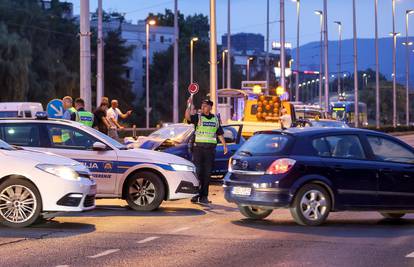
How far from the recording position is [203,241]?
33.1 feet

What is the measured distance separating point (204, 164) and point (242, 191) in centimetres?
293

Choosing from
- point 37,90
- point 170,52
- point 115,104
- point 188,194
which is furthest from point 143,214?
point 170,52

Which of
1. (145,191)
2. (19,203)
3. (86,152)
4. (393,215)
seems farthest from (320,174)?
(19,203)

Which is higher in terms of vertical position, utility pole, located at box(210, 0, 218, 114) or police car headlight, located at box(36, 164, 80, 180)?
utility pole, located at box(210, 0, 218, 114)

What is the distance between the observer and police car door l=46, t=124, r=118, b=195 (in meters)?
13.0

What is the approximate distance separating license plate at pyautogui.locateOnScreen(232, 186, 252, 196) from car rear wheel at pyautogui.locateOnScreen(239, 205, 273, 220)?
0.50m

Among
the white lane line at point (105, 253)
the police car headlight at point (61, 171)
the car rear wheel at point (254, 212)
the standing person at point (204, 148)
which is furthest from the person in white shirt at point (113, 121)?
the white lane line at point (105, 253)

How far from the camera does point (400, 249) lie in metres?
9.60

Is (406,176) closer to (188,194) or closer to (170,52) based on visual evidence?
(188,194)

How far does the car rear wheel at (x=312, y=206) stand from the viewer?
11453mm

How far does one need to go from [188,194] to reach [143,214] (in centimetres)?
99

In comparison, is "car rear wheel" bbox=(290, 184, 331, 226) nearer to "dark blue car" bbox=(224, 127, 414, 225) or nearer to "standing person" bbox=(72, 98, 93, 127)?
"dark blue car" bbox=(224, 127, 414, 225)

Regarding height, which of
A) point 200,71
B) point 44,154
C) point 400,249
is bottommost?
point 400,249

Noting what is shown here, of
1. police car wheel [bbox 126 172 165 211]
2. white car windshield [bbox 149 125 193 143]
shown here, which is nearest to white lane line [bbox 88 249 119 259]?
police car wheel [bbox 126 172 165 211]
